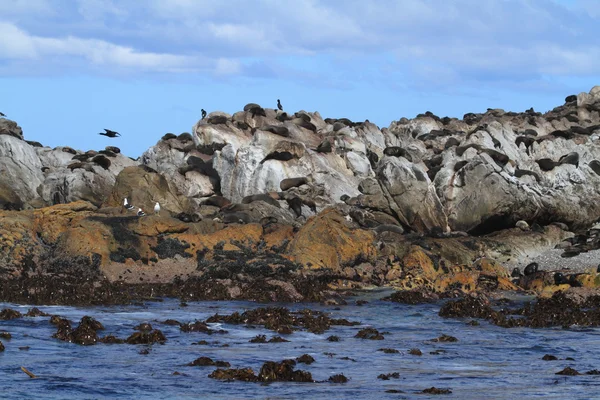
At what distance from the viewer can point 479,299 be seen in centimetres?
2445

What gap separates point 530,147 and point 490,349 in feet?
127

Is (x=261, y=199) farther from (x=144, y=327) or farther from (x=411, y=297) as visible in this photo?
(x=144, y=327)

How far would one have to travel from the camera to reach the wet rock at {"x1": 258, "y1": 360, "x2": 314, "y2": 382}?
1440cm

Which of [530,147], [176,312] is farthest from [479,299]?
[530,147]

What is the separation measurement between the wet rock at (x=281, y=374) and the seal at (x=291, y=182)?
3070 centimetres

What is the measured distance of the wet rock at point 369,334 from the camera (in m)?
19.5

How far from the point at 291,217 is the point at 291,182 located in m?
5.69

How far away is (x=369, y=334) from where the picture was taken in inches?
781

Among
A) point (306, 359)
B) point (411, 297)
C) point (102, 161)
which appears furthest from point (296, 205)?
point (306, 359)

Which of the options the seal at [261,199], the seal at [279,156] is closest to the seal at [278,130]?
the seal at [279,156]

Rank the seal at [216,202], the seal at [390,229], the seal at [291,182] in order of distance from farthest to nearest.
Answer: the seal at [216,202] → the seal at [291,182] → the seal at [390,229]

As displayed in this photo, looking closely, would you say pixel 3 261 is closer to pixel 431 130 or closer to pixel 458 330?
pixel 458 330

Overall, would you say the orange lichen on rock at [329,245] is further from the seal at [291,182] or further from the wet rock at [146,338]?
the seal at [291,182]

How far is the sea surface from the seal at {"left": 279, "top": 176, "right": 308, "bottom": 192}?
73.0 feet
